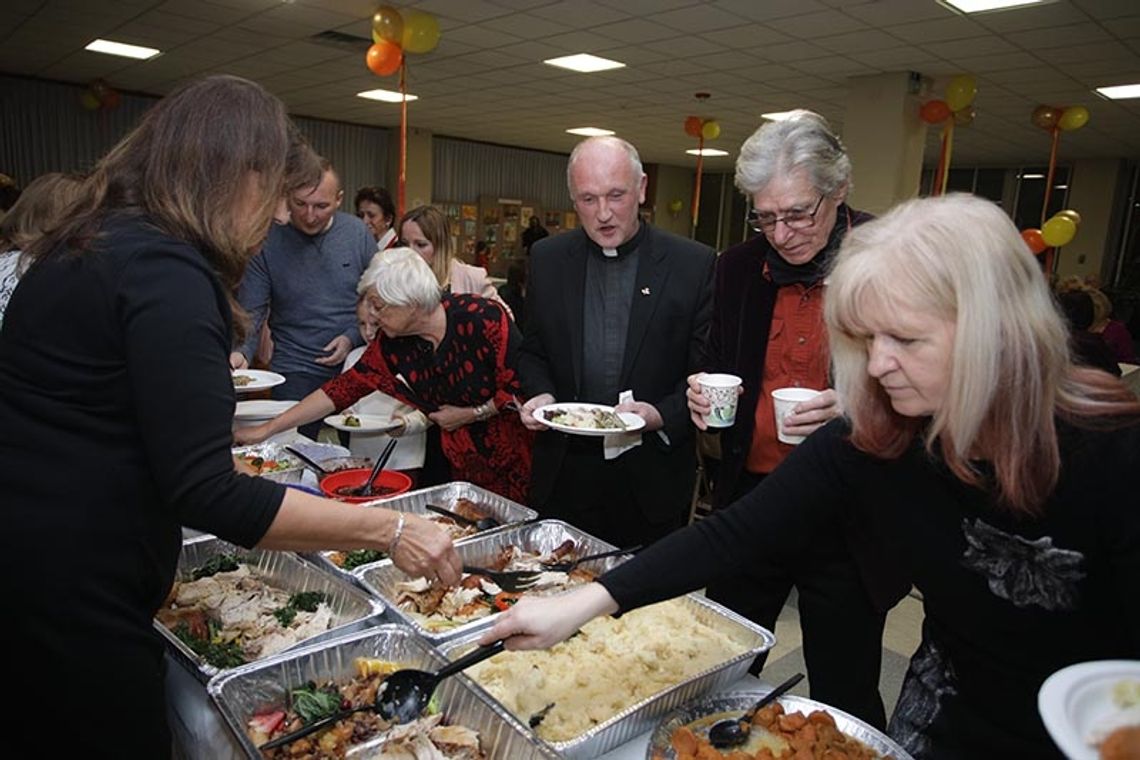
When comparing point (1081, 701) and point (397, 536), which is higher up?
point (1081, 701)

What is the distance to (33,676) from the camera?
104 centimetres

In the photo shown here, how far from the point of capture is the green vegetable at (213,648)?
128 centimetres

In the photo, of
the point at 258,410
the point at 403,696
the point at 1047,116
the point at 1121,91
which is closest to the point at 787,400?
the point at 403,696

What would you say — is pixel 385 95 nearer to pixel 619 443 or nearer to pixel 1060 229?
pixel 1060 229

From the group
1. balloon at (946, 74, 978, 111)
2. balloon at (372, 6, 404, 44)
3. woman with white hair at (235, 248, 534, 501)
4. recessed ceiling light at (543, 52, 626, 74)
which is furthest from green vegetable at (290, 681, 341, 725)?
balloon at (946, 74, 978, 111)

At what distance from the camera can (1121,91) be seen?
6.62m

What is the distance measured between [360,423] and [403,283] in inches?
22.0

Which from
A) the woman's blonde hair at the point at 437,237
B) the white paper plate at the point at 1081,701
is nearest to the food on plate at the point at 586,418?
the white paper plate at the point at 1081,701

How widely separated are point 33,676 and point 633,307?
1.54 metres

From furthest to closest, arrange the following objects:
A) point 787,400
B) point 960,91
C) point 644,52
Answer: point 644,52 < point 960,91 < point 787,400

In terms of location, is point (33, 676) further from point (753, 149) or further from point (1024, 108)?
point (1024, 108)

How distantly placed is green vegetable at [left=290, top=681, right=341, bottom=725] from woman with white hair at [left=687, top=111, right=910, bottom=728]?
865mm

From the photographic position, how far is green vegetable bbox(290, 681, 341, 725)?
1.17 metres

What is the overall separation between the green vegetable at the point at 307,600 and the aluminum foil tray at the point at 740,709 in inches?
30.8
